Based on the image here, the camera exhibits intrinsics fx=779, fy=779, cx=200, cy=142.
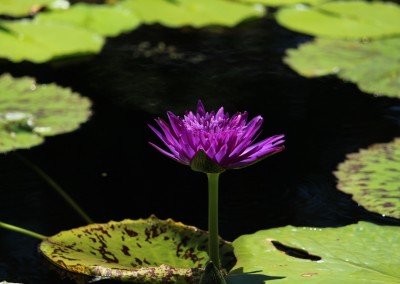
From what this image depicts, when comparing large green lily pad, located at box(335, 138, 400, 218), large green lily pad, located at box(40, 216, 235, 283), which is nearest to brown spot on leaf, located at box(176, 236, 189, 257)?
large green lily pad, located at box(40, 216, 235, 283)

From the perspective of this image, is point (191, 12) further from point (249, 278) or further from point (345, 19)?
point (249, 278)

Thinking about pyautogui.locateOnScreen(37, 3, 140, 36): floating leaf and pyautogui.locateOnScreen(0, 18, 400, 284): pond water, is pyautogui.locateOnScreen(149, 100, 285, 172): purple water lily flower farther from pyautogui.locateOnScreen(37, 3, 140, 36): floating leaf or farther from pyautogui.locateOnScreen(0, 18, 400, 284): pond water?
pyautogui.locateOnScreen(37, 3, 140, 36): floating leaf

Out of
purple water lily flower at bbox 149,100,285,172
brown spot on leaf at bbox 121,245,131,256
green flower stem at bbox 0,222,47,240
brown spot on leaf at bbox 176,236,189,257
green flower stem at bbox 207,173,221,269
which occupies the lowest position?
Answer: green flower stem at bbox 0,222,47,240


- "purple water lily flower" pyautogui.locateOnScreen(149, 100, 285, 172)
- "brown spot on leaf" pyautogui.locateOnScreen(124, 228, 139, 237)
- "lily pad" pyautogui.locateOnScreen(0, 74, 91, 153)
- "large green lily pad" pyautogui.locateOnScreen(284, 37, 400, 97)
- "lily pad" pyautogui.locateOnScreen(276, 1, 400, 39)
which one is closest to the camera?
"purple water lily flower" pyautogui.locateOnScreen(149, 100, 285, 172)

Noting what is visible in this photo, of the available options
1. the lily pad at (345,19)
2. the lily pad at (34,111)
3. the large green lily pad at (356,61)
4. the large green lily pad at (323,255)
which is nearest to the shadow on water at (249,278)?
the large green lily pad at (323,255)

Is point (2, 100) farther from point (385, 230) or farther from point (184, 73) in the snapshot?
point (385, 230)

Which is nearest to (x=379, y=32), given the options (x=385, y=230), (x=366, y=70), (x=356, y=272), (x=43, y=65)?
(x=366, y=70)
